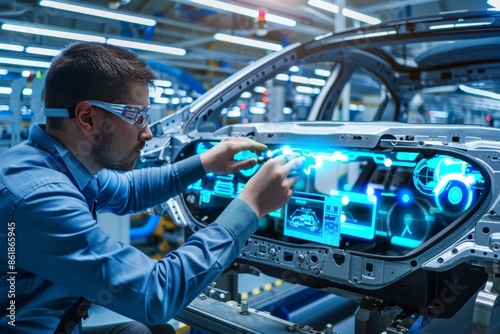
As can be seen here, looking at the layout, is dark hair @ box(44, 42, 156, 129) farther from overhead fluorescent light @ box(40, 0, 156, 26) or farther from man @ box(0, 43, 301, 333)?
overhead fluorescent light @ box(40, 0, 156, 26)

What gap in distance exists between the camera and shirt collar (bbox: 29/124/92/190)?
5.26 feet

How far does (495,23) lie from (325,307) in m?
2.44

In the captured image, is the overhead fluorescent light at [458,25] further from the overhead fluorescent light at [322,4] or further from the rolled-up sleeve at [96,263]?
the overhead fluorescent light at [322,4]

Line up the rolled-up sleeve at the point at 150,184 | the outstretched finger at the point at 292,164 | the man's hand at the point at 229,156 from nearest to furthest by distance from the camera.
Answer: the outstretched finger at the point at 292,164 → the man's hand at the point at 229,156 → the rolled-up sleeve at the point at 150,184

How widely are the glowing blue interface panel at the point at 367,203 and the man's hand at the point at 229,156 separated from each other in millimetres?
152

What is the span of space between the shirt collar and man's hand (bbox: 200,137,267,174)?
0.73 m

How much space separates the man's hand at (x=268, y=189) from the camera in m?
1.64

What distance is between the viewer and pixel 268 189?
1.65m

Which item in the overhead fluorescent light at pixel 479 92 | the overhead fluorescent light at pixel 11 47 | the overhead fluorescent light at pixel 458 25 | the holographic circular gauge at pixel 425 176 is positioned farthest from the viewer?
the overhead fluorescent light at pixel 11 47

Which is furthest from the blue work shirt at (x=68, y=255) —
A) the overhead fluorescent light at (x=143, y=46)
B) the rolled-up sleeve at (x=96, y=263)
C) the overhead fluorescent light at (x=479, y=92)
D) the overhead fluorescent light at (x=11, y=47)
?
the overhead fluorescent light at (x=11, y=47)

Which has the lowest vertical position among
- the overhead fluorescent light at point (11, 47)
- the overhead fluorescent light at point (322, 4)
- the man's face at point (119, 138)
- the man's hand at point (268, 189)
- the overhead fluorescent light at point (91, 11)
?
the man's hand at point (268, 189)

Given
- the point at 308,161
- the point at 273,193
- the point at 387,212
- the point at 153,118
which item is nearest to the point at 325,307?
the point at 387,212

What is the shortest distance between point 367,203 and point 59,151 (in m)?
1.37

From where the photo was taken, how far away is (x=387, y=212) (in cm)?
235
